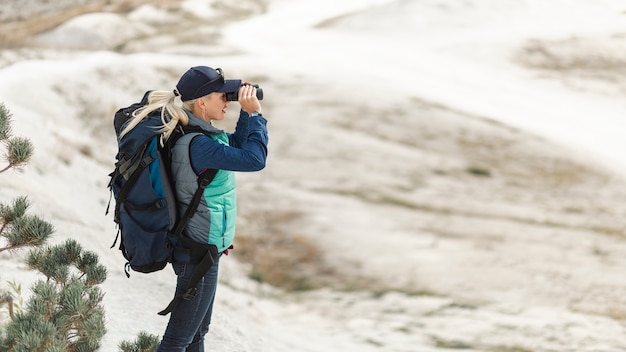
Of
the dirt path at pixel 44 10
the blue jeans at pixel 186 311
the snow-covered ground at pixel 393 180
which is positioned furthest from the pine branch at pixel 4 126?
the dirt path at pixel 44 10

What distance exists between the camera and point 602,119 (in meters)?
25.7

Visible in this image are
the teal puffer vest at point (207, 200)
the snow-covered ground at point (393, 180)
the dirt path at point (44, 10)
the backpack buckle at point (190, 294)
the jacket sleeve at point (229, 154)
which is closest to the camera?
the jacket sleeve at point (229, 154)

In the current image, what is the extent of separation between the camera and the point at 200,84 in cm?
453

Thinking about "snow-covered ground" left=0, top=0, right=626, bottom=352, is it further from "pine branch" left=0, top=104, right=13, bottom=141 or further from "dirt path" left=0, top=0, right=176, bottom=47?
"dirt path" left=0, top=0, right=176, bottom=47

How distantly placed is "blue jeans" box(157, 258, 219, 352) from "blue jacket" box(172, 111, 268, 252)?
0.78 feet

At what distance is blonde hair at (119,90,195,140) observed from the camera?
434cm

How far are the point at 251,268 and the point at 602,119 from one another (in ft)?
58.8

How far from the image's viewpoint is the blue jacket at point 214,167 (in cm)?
435

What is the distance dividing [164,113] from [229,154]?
0.54 m

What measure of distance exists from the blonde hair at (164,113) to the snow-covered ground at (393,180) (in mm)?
3311

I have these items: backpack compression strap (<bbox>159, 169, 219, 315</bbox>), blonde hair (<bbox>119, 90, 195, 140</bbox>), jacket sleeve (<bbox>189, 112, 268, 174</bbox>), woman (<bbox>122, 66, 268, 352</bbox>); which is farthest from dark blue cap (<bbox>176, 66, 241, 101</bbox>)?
backpack compression strap (<bbox>159, 169, 219, 315</bbox>)

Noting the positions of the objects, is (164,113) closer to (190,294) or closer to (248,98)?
(248,98)

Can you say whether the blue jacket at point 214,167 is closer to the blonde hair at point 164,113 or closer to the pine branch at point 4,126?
the blonde hair at point 164,113

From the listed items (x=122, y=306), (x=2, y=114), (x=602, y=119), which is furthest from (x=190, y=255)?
(x=602, y=119)
